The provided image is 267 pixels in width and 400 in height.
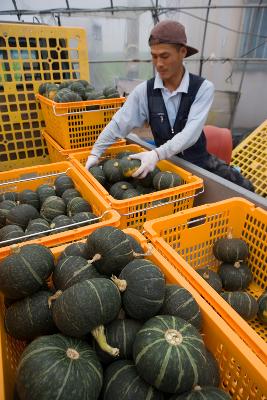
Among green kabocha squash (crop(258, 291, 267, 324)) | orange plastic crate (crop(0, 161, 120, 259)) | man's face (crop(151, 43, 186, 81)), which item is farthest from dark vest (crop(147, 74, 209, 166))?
green kabocha squash (crop(258, 291, 267, 324))

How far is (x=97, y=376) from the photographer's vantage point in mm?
851

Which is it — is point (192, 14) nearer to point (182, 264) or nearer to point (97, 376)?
point (182, 264)

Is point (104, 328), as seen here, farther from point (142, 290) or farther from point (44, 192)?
point (44, 192)

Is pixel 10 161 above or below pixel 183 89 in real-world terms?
below

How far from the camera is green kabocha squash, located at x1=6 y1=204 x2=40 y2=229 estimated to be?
5.99 feet

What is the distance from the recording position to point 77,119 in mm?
2686

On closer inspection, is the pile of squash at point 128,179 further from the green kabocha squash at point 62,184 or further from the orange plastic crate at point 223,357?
the orange plastic crate at point 223,357

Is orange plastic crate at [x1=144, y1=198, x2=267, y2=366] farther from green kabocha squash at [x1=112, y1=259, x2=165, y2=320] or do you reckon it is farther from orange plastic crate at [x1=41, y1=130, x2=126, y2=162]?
orange plastic crate at [x1=41, y1=130, x2=126, y2=162]

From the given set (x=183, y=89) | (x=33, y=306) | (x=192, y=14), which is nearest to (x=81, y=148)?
(x=183, y=89)

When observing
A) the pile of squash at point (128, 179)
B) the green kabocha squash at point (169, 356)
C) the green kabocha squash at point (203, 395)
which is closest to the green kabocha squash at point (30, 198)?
the pile of squash at point (128, 179)

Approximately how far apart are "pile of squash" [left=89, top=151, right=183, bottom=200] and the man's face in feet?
2.40

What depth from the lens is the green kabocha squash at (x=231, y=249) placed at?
1667mm

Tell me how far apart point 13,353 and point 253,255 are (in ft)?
4.41

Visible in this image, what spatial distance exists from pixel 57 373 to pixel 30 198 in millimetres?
1451
